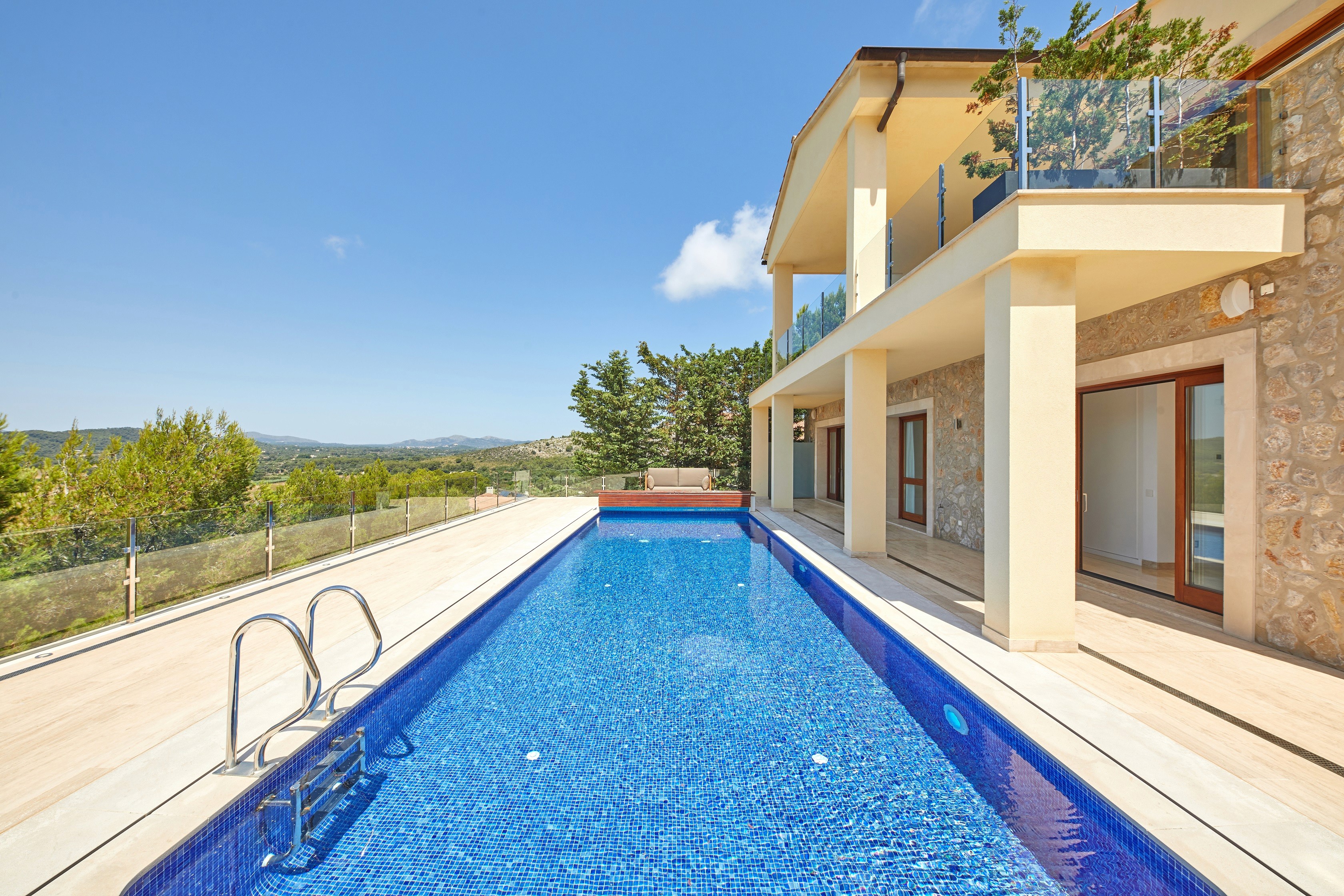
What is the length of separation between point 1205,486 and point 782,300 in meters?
9.44

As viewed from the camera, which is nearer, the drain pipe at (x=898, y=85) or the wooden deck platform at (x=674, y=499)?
the drain pipe at (x=898, y=85)

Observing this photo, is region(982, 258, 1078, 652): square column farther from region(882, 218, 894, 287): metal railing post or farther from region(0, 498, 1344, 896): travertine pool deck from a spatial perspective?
region(882, 218, 894, 287): metal railing post

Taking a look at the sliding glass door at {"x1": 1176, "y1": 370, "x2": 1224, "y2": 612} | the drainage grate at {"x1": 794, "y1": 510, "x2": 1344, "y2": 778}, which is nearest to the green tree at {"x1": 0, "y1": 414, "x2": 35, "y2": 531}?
the drainage grate at {"x1": 794, "y1": 510, "x2": 1344, "y2": 778}

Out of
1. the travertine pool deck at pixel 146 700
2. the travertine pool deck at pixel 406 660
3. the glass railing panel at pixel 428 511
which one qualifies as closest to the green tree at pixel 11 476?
the travertine pool deck at pixel 146 700

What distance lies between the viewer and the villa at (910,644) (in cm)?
223

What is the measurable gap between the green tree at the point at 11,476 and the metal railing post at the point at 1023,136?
35.0 ft

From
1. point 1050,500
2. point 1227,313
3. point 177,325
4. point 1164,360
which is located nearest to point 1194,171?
point 1227,313

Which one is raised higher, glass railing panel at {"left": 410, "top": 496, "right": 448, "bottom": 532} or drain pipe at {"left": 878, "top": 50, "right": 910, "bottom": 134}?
drain pipe at {"left": 878, "top": 50, "right": 910, "bottom": 134}

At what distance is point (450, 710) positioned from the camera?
3.60 m

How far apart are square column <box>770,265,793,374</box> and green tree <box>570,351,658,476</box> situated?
26.5ft

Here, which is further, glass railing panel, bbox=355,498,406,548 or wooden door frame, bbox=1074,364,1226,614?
glass railing panel, bbox=355,498,406,548

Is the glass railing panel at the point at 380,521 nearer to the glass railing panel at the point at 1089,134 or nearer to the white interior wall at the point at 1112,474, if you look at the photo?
the glass railing panel at the point at 1089,134

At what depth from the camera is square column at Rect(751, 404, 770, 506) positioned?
15.0 meters

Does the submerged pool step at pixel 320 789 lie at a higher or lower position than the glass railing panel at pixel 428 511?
lower
